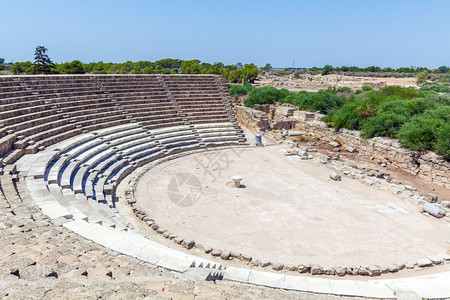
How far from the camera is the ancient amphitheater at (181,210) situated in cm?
579

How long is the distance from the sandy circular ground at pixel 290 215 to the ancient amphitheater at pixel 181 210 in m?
0.06

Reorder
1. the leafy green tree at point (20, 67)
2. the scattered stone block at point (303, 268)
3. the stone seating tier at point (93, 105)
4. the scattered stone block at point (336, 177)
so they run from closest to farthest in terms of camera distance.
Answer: the scattered stone block at point (303, 268) < the stone seating tier at point (93, 105) < the scattered stone block at point (336, 177) < the leafy green tree at point (20, 67)

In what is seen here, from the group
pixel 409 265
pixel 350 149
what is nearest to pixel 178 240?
pixel 409 265

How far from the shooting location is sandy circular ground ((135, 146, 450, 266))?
9242 mm

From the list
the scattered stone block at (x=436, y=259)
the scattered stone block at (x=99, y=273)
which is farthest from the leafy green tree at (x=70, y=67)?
the scattered stone block at (x=436, y=259)

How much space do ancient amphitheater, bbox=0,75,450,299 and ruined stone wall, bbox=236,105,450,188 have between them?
111 millimetres

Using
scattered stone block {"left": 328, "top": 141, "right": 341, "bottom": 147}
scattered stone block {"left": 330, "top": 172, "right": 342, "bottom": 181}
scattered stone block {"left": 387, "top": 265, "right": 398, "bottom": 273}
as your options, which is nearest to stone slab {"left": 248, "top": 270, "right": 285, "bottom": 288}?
scattered stone block {"left": 387, "top": 265, "right": 398, "bottom": 273}

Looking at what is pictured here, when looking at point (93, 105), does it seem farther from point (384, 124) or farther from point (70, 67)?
point (70, 67)

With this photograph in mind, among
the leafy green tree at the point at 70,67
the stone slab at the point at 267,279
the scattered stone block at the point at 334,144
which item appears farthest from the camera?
the leafy green tree at the point at 70,67

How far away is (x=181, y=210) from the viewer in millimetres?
11633

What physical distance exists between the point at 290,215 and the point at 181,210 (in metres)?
4.32

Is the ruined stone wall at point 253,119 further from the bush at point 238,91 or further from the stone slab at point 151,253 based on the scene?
the stone slab at point 151,253

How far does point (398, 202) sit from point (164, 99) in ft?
58.9

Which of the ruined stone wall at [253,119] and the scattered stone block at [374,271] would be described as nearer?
the scattered stone block at [374,271]
